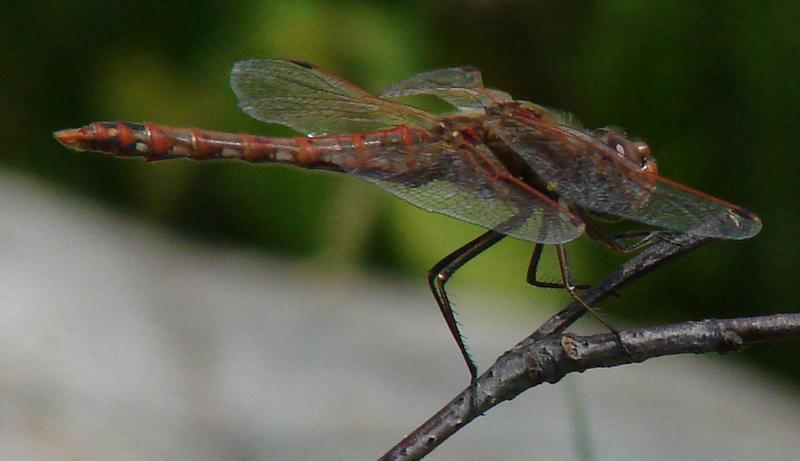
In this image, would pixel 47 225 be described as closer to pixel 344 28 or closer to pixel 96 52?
pixel 96 52

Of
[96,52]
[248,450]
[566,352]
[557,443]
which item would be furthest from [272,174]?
[566,352]

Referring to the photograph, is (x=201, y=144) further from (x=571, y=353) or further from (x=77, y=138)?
(x=571, y=353)

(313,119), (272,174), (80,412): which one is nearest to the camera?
(313,119)

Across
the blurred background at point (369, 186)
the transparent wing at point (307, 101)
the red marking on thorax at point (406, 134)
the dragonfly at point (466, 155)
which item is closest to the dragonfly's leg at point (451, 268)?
the dragonfly at point (466, 155)

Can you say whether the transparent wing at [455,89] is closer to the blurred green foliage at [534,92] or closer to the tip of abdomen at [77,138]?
the tip of abdomen at [77,138]

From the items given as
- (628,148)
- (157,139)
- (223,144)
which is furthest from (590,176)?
(157,139)

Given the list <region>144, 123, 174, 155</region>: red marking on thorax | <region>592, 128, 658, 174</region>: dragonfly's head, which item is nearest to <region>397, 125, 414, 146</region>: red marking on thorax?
<region>592, 128, 658, 174</region>: dragonfly's head

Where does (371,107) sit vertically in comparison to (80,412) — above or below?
above
